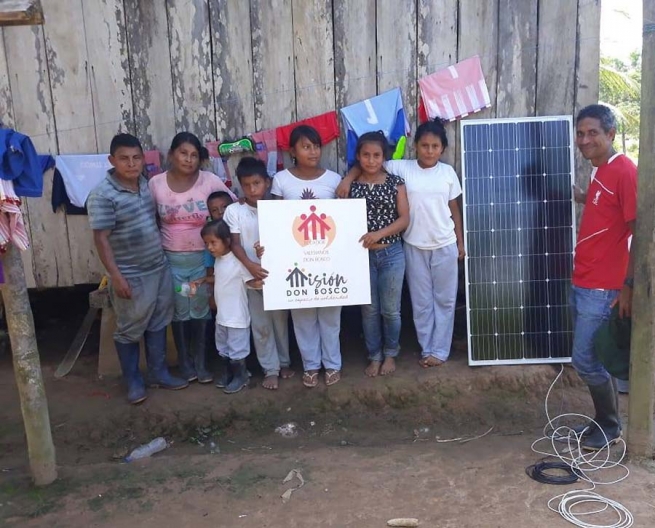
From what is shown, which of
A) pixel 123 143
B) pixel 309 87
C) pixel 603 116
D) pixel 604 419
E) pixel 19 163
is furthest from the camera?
pixel 309 87

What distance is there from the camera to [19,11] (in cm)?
269

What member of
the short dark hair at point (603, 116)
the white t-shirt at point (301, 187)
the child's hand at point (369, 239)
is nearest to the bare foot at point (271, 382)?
the child's hand at point (369, 239)

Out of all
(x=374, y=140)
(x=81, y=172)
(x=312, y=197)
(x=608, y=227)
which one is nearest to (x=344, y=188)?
(x=312, y=197)

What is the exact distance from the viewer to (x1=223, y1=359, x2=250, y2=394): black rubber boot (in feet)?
14.8

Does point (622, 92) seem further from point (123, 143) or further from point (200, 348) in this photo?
point (123, 143)

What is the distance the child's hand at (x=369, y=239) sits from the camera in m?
4.19

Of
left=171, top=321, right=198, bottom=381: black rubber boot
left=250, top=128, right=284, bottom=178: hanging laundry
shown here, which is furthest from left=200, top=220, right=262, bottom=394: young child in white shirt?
left=250, top=128, right=284, bottom=178: hanging laundry

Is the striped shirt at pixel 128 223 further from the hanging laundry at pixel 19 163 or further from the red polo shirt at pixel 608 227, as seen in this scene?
the red polo shirt at pixel 608 227

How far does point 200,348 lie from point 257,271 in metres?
0.91

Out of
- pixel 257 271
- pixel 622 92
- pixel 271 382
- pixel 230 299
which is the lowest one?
pixel 271 382

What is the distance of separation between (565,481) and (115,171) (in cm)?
333

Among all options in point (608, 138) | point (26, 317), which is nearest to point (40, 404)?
point (26, 317)

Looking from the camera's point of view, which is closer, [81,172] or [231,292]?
[231,292]

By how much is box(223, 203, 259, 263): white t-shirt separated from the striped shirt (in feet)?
1.72
